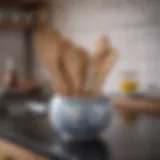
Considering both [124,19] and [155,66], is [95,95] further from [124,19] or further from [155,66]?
[124,19]

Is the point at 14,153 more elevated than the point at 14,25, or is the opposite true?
the point at 14,25

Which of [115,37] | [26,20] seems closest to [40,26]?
[26,20]

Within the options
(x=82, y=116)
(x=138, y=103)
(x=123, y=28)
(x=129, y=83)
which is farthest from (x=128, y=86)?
(x=82, y=116)

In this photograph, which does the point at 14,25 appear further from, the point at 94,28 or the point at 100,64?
the point at 100,64

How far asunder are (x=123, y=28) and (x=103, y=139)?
1850 millimetres

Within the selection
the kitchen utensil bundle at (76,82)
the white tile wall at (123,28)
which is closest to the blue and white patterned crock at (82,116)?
the kitchen utensil bundle at (76,82)

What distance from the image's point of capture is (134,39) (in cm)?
296

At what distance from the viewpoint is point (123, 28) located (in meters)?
3.02

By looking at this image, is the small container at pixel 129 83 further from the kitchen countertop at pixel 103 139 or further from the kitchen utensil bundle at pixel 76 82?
the kitchen utensil bundle at pixel 76 82

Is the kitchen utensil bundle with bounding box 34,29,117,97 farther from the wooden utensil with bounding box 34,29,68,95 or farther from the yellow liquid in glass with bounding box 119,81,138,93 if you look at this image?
the yellow liquid in glass with bounding box 119,81,138,93

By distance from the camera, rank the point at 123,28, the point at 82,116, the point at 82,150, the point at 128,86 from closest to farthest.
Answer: the point at 82,150
the point at 82,116
the point at 128,86
the point at 123,28

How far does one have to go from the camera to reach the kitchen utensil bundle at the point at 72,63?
1.21 meters

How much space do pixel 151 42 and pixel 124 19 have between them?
0.94 ft

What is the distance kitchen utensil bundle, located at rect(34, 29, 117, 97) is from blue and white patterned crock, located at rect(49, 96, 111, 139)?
0.03 meters
